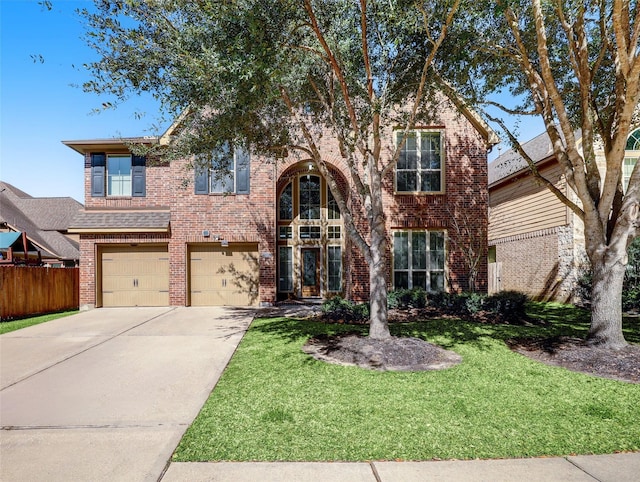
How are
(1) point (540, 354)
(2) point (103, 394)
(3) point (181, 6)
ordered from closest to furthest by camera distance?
(2) point (103, 394)
(3) point (181, 6)
(1) point (540, 354)

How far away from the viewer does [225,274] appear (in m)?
13.0

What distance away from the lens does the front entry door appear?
13.6m

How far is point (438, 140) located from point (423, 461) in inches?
450

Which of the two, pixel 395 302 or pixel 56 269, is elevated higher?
pixel 56 269

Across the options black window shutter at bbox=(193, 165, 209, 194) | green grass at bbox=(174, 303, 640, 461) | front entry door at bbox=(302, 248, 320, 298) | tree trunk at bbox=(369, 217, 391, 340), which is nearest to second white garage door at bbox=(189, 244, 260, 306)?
front entry door at bbox=(302, 248, 320, 298)

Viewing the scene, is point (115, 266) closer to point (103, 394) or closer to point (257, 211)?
point (257, 211)

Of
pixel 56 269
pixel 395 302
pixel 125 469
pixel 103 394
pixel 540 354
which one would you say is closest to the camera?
pixel 125 469

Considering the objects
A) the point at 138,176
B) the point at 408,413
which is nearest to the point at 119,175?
the point at 138,176

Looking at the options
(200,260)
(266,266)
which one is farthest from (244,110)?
(200,260)

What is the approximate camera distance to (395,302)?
1116 cm

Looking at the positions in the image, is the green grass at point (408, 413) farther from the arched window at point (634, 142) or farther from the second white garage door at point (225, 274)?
the arched window at point (634, 142)

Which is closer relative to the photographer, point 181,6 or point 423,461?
point 423,461

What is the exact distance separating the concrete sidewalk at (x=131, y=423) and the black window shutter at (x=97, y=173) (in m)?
6.45

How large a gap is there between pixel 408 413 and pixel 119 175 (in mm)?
13030
